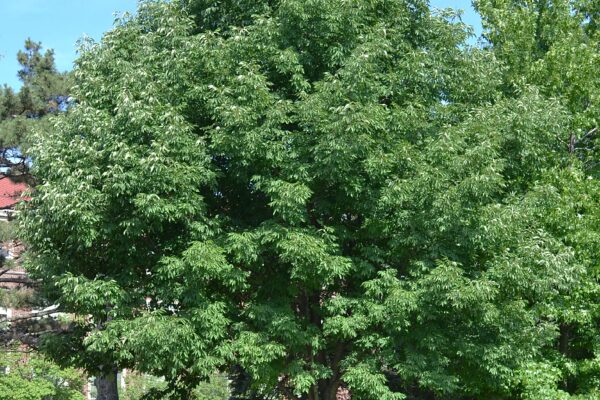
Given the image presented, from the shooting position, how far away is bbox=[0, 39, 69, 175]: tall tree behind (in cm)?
1931

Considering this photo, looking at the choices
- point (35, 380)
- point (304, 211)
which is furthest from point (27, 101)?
point (304, 211)

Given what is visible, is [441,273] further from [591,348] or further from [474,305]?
[591,348]

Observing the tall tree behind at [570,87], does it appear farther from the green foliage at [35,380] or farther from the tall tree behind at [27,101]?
the green foliage at [35,380]

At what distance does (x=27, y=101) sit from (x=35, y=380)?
30.3 feet

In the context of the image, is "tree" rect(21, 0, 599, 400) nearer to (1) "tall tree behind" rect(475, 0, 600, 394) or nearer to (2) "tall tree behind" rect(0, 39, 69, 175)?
(1) "tall tree behind" rect(475, 0, 600, 394)

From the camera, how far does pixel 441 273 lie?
35.4ft

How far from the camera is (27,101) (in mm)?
20531

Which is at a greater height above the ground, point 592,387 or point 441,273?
point 441,273

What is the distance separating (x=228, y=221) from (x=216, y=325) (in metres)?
1.98

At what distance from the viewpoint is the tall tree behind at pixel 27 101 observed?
63.4 feet

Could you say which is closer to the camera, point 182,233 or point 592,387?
point 182,233

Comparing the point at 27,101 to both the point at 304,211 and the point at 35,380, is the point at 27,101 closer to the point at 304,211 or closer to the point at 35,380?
the point at 35,380

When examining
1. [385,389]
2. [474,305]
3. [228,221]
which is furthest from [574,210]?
[228,221]

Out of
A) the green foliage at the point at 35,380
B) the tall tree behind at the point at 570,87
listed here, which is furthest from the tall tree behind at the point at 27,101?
the tall tree behind at the point at 570,87
